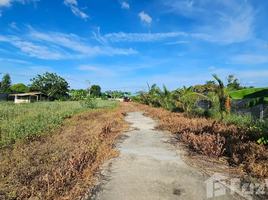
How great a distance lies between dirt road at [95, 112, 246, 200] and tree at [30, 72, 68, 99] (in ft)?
129

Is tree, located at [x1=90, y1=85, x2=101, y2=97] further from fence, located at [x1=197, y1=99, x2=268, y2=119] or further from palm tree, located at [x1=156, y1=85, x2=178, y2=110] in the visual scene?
fence, located at [x1=197, y1=99, x2=268, y2=119]

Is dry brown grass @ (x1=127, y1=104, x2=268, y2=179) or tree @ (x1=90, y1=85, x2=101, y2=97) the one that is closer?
dry brown grass @ (x1=127, y1=104, x2=268, y2=179)

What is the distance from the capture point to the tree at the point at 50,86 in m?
37.2

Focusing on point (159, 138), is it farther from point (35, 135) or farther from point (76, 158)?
point (35, 135)

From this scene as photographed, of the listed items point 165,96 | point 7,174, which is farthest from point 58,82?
point 7,174

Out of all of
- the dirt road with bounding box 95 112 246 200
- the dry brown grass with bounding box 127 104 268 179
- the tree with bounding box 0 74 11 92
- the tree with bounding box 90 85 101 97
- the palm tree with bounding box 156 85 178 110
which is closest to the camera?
the dirt road with bounding box 95 112 246 200

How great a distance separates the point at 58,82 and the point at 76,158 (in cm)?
4091

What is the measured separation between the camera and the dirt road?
232 centimetres

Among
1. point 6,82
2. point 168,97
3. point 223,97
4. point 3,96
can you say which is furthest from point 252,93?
point 6,82

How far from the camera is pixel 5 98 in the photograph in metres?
31.1
